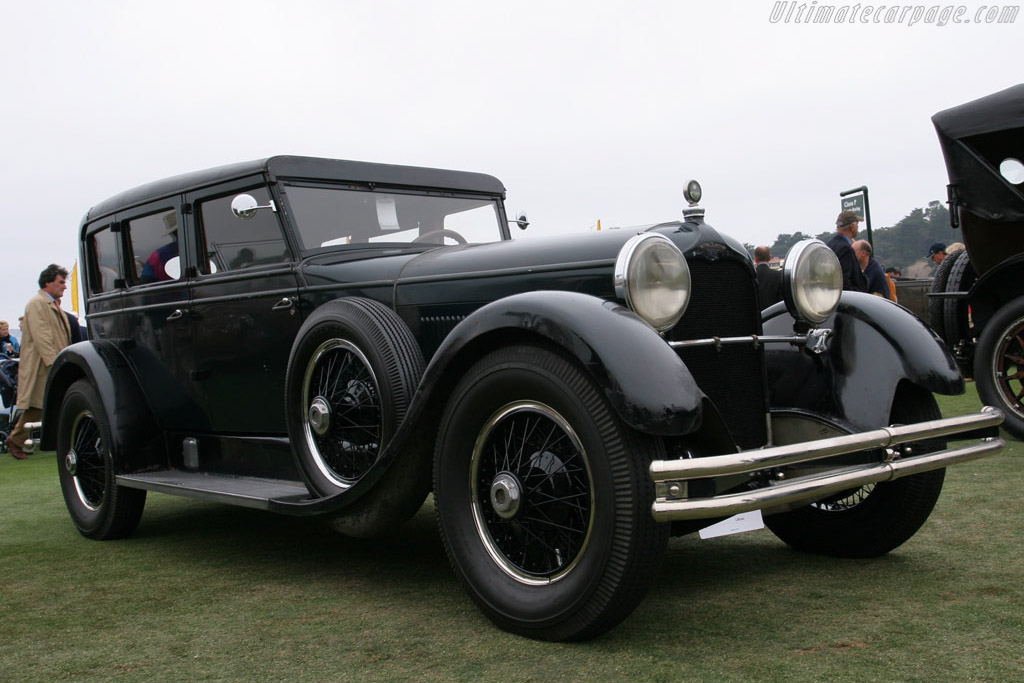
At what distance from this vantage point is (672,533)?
3.04m

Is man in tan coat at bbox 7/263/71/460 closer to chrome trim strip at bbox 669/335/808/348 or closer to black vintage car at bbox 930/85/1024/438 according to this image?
chrome trim strip at bbox 669/335/808/348

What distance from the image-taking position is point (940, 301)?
7680mm

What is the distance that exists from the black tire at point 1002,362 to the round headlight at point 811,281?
11.2 ft

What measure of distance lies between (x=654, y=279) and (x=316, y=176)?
2.09 meters

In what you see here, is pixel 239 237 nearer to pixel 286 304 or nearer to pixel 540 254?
pixel 286 304

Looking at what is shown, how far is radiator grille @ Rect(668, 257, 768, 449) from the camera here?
3314mm

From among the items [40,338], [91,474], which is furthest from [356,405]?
[40,338]

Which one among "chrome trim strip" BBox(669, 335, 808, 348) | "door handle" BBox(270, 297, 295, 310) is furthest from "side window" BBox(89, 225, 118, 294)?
"chrome trim strip" BBox(669, 335, 808, 348)

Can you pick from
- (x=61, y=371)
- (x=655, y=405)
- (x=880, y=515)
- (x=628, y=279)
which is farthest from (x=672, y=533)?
(x=61, y=371)

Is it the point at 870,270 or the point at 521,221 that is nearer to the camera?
the point at 521,221

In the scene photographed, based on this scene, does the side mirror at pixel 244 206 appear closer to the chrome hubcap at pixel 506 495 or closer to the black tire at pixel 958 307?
the chrome hubcap at pixel 506 495

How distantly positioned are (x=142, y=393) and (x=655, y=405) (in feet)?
11.0

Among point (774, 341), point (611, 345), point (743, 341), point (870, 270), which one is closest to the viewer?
point (611, 345)

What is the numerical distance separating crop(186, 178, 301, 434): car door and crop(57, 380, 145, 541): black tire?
0.64 meters
